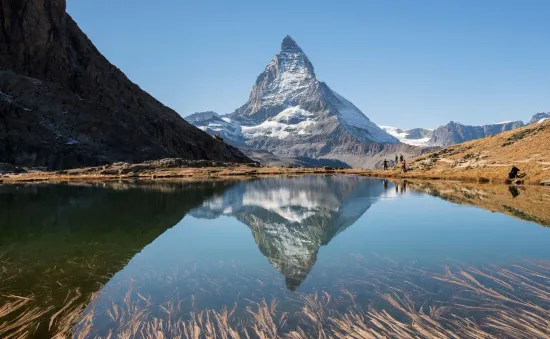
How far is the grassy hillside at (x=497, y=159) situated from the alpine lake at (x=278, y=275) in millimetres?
32626

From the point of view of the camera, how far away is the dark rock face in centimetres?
14138

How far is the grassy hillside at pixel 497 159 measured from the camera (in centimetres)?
6738

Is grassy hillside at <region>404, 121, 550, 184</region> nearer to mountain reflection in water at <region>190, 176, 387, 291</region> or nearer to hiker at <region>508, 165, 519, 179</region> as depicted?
hiker at <region>508, 165, 519, 179</region>

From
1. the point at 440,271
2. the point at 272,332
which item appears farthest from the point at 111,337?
the point at 440,271

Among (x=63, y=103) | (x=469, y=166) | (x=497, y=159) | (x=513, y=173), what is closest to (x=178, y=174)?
(x=469, y=166)

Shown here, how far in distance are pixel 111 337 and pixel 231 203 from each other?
36926 mm

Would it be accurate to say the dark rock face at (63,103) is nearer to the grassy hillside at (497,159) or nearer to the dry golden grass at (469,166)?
the dry golden grass at (469,166)

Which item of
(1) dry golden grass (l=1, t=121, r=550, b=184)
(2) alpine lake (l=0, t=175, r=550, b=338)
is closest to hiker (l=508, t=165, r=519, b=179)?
(1) dry golden grass (l=1, t=121, r=550, b=184)

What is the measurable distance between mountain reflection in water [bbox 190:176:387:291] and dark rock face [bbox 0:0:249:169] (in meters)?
107

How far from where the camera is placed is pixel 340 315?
1356 cm

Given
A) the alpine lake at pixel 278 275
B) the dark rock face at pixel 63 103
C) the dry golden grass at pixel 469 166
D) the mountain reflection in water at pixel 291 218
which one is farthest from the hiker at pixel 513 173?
the dark rock face at pixel 63 103

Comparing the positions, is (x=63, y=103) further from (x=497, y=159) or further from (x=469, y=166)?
(x=497, y=159)

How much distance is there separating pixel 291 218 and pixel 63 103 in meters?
145

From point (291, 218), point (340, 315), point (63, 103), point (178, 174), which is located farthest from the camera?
point (63, 103)
